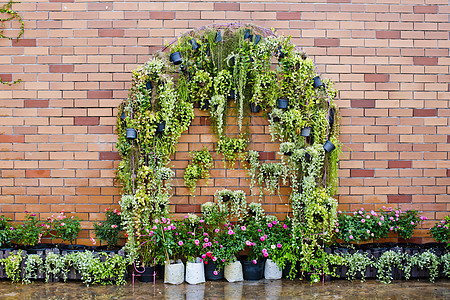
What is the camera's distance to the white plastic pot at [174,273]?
3.70 m

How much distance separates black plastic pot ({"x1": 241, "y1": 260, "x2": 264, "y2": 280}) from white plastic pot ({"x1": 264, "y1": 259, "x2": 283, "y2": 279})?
0.17ft

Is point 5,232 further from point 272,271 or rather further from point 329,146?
point 329,146

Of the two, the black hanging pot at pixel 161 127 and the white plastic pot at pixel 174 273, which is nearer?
the white plastic pot at pixel 174 273

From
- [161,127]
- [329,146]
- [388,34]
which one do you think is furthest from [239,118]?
[388,34]

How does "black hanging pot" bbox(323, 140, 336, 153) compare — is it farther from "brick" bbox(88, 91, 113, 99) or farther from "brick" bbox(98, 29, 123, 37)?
"brick" bbox(98, 29, 123, 37)

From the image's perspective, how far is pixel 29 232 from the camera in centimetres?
377

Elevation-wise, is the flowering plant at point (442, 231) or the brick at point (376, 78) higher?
the brick at point (376, 78)

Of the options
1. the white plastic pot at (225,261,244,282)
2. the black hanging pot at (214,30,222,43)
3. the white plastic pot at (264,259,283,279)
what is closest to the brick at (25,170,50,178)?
the white plastic pot at (225,261,244,282)

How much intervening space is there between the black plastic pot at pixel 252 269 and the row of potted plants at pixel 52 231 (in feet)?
4.23

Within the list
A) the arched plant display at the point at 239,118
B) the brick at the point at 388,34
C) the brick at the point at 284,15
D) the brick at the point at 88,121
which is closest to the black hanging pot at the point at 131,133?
the arched plant display at the point at 239,118

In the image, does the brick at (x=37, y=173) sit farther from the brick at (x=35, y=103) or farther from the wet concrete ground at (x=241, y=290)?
the wet concrete ground at (x=241, y=290)

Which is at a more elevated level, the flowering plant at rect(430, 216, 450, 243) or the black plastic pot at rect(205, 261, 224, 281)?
the flowering plant at rect(430, 216, 450, 243)

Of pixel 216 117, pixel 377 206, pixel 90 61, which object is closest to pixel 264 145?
pixel 216 117

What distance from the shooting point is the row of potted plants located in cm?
379
